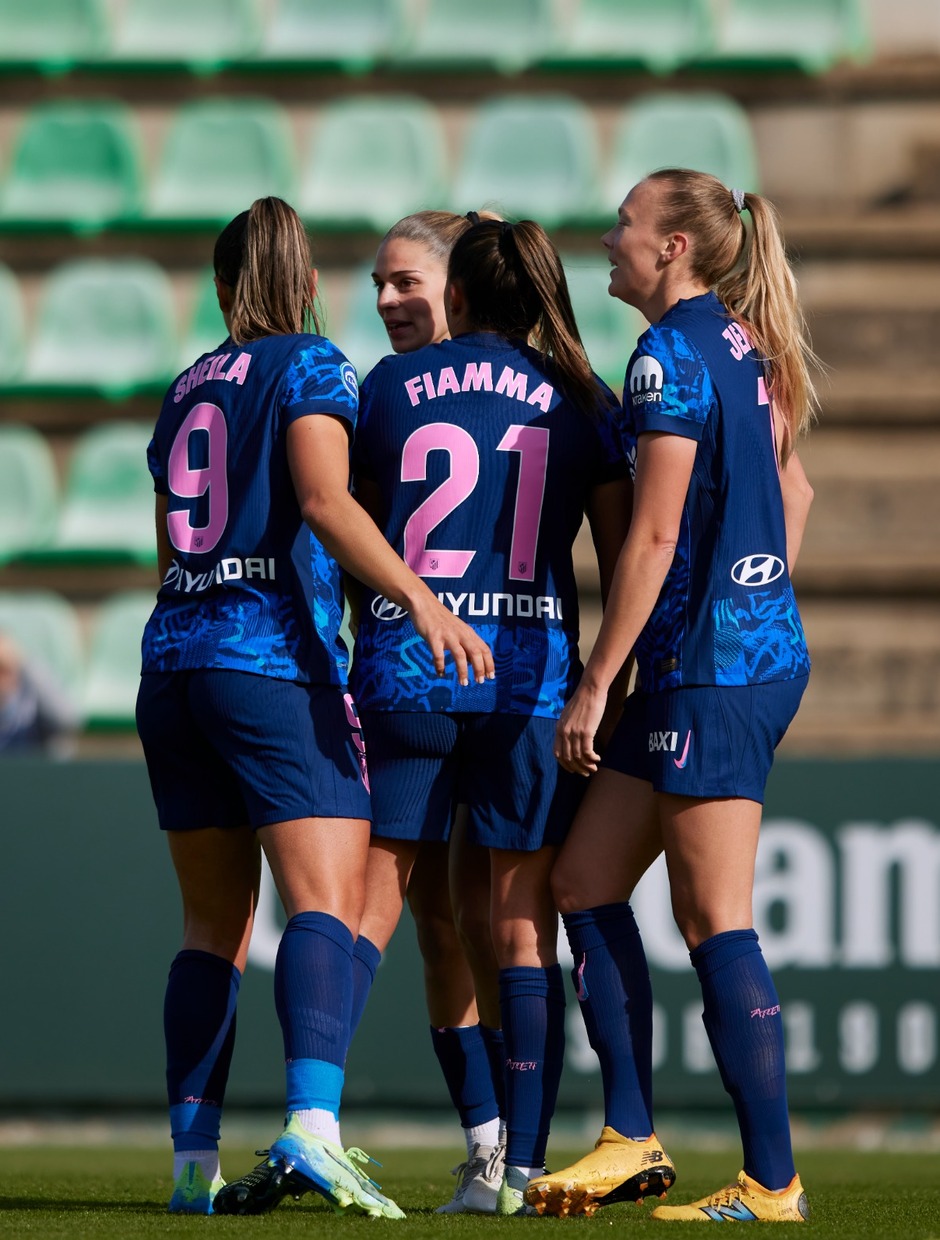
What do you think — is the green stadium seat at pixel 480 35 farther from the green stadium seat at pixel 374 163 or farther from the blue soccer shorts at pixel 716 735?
the blue soccer shorts at pixel 716 735

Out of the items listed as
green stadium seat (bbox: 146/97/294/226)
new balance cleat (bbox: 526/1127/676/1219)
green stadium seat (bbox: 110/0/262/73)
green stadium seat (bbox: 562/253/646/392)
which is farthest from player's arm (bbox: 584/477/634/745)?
green stadium seat (bbox: 110/0/262/73)

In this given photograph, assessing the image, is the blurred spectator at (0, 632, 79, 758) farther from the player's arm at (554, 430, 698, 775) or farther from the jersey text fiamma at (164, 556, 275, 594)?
the player's arm at (554, 430, 698, 775)

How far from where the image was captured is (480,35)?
9.41 metres

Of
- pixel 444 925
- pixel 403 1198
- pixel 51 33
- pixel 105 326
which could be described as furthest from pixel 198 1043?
pixel 51 33

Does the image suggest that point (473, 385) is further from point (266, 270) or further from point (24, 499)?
point (24, 499)

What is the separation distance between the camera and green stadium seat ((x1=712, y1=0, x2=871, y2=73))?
904 cm

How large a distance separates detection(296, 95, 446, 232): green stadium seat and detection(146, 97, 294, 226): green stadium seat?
0.59 feet

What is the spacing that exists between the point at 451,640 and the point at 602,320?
20.5 feet

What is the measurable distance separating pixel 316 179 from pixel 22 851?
15.7 feet

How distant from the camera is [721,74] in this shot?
920cm

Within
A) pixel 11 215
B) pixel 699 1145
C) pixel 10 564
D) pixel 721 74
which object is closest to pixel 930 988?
pixel 699 1145

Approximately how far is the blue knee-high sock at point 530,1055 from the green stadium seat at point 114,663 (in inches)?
207

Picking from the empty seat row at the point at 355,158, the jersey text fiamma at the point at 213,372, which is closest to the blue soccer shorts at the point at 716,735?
the jersey text fiamma at the point at 213,372

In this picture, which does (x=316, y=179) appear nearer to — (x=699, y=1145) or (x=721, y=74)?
(x=721, y=74)
